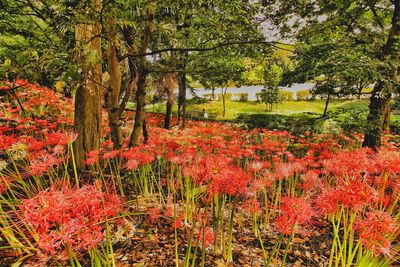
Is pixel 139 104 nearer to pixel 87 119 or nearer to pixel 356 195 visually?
pixel 87 119

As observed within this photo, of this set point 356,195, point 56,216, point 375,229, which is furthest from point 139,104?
point 375,229

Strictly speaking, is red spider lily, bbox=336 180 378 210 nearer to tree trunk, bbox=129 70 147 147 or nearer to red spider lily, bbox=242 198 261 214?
red spider lily, bbox=242 198 261 214

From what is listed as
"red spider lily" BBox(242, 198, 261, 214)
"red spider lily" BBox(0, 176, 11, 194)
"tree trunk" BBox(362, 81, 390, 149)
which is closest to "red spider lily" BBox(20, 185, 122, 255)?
"red spider lily" BBox(0, 176, 11, 194)

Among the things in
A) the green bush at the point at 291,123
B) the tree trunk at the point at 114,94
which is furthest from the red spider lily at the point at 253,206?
the green bush at the point at 291,123

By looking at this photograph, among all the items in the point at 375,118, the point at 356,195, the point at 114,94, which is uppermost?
the point at 114,94

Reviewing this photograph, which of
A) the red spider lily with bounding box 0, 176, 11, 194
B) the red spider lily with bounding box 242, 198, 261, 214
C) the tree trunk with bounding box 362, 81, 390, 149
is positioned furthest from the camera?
the tree trunk with bounding box 362, 81, 390, 149

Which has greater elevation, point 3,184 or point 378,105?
point 378,105

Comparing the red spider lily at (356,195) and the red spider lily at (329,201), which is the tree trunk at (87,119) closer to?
the red spider lily at (329,201)

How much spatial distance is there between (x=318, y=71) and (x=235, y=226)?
3.91m

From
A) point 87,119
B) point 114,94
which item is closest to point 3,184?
point 87,119

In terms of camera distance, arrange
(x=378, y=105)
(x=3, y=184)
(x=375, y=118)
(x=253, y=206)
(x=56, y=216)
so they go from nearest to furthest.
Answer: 1. (x=56, y=216)
2. (x=3, y=184)
3. (x=253, y=206)
4. (x=375, y=118)
5. (x=378, y=105)

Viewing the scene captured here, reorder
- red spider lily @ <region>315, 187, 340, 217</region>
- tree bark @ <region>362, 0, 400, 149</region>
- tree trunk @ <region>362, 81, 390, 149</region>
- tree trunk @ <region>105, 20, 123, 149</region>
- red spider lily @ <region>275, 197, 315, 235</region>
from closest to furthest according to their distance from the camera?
red spider lily @ <region>275, 197, 315, 235</region> → red spider lily @ <region>315, 187, 340, 217</region> → tree trunk @ <region>105, 20, 123, 149</region> → tree bark @ <region>362, 0, 400, 149</region> → tree trunk @ <region>362, 81, 390, 149</region>

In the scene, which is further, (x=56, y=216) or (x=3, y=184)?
(x=3, y=184)

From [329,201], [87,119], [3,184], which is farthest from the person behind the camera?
[87,119]
